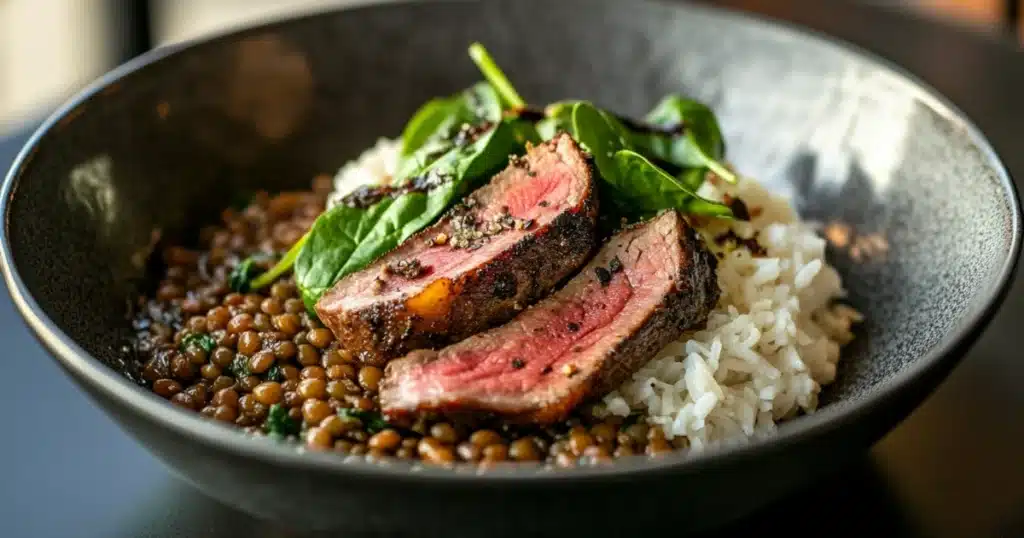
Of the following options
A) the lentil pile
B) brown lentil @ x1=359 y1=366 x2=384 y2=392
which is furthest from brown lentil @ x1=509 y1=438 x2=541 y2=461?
brown lentil @ x1=359 y1=366 x2=384 y2=392

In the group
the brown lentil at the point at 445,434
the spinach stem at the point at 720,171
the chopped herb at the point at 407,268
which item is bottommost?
the brown lentil at the point at 445,434

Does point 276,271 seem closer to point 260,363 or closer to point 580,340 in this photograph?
point 260,363

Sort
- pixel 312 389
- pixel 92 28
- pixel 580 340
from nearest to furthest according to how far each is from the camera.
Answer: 1. pixel 580 340
2. pixel 312 389
3. pixel 92 28

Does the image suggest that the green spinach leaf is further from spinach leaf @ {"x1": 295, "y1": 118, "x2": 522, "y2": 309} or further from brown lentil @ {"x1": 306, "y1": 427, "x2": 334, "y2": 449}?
brown lentil @ {"x1": 306, "y1": 427, "x2": 334, "y2": 449}

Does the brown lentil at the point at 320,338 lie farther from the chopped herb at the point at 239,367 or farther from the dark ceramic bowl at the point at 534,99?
the dark ceramic bowl at the point at 534,99

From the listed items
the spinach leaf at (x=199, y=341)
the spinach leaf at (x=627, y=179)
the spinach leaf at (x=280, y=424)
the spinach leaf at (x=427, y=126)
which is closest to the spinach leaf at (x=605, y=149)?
the spinach leaf at (x=627, y=179)

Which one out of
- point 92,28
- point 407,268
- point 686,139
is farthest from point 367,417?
point 92,28

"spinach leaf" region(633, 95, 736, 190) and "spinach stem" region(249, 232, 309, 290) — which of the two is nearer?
"spinach stem" region(249, 232, 309, 290)
